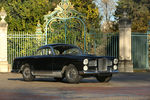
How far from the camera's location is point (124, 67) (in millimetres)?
25266

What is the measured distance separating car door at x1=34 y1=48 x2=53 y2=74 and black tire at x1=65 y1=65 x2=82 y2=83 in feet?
3.22

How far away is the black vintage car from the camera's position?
1545 centimetres

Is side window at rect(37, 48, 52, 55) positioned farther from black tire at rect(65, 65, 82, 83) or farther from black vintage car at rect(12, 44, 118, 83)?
black tire at rect(65, 65, 82, 83)

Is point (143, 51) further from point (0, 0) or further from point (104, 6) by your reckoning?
point (104, 6)

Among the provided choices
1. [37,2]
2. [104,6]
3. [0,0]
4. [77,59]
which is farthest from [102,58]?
[104,6]

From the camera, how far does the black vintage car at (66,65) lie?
15453 millimetres

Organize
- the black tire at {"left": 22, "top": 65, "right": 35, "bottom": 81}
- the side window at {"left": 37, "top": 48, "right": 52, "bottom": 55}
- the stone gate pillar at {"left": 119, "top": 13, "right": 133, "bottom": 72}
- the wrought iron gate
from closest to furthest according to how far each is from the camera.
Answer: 1. the side window at {"left": 37, "top": 48, "right": 52, "bottom": 55}
2. the black tire at {"left": 22, "top": 65, "right": 35, "bottom": 81}
3. the stone gate pillar at {"left": 119, "top": 13, "right": 133, "bottom": 72}
4. the wrought iron gate

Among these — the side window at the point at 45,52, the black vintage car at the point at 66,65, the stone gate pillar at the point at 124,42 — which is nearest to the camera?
the black vintage car at the point at 66,65

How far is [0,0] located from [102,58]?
109ft

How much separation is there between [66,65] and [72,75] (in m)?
0.48

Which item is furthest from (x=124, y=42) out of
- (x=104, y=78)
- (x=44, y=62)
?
(x=44, y=62)

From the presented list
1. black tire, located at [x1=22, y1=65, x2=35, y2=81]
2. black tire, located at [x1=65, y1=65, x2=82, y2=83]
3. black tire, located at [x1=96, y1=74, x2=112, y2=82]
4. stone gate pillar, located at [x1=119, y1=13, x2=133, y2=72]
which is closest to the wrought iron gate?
stone gate pillar, located at [x1=119, y1=13, x2=133, y2=72]

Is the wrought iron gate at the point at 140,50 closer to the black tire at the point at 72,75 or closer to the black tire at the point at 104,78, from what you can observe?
the black tire at the point at 104,78

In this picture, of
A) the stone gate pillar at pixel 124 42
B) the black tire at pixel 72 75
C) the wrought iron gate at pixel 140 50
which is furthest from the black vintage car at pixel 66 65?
the wrought iron gate at pixel 140 50
